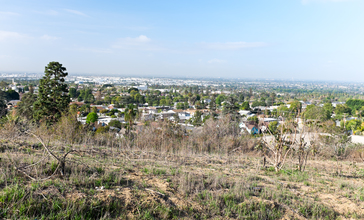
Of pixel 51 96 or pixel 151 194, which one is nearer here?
pixel 151 194

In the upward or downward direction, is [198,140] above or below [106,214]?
below

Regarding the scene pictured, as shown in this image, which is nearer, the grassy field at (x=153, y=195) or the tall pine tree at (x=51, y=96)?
the grassy field at (x=153, y=195)

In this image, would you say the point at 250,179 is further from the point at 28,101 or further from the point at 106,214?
the point at 28,101

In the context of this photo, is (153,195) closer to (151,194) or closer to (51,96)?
(151,194)

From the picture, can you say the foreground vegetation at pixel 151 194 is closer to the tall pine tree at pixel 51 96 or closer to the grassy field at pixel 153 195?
the grassy field at pixel 153 195

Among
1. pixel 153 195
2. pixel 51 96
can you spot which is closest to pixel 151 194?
pixel 153 195

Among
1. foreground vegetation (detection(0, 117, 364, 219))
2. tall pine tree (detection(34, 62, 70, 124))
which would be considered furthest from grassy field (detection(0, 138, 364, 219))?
tall pine tree (detection(34, 62, 70, 124))

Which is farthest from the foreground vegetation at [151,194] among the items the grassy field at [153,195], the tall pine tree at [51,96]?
the tall pine tree at [51,96]

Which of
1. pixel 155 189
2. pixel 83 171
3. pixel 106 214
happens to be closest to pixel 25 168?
pixel 83 171

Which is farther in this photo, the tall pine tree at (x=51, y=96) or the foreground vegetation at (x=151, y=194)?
the tall pine tree at (x=51, y=96)
